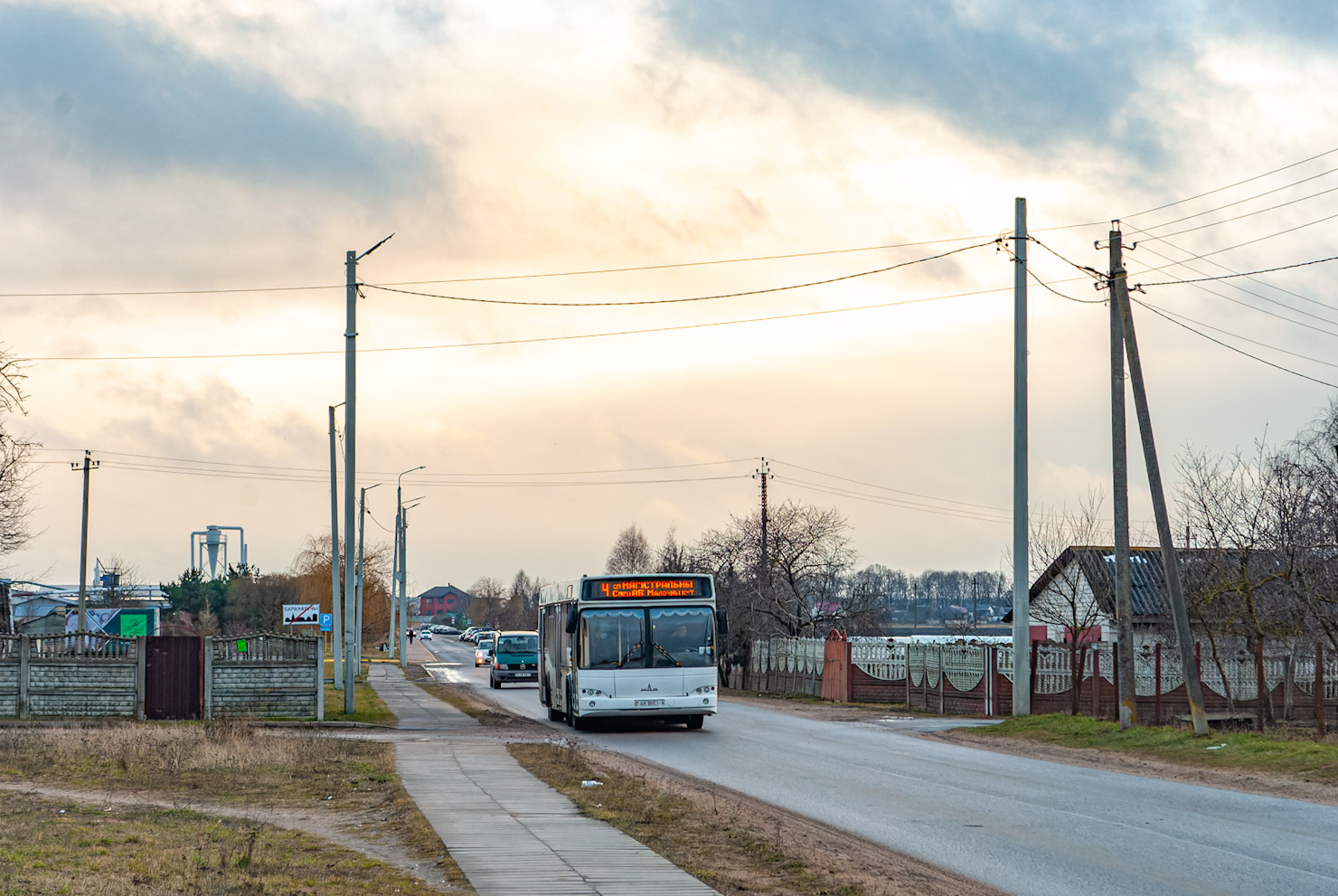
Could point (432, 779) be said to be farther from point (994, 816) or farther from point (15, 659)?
point (15, 659)

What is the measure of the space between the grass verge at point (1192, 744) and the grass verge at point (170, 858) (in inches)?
→ 504

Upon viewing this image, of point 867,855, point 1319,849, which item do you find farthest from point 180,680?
point 1319,849

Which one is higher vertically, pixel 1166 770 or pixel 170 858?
pixel 170 858

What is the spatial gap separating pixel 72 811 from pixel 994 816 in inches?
361

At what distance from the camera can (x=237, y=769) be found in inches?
681

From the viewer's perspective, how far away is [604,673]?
2588cm

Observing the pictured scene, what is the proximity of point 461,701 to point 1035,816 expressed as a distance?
87.3 feet

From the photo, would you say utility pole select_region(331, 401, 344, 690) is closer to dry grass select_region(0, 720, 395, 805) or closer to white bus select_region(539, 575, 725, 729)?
white bus select_region(539, 575, 725, 729)

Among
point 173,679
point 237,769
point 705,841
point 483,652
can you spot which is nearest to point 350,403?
point 173,679

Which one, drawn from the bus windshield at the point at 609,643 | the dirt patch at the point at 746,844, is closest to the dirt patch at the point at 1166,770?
the bus windshield at the point at 609,643

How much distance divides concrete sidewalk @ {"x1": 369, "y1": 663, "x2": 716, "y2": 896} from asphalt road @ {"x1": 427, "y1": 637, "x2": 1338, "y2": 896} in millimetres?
2547

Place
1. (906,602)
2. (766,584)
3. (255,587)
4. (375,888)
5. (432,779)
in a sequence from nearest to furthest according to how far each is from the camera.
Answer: (375,888), (432,779), (766,584), (255,587), (906,602)

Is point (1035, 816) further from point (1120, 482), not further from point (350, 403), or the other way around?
point (350, 403)

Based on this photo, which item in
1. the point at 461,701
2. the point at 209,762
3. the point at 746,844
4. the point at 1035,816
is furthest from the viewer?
the point at 461,701
